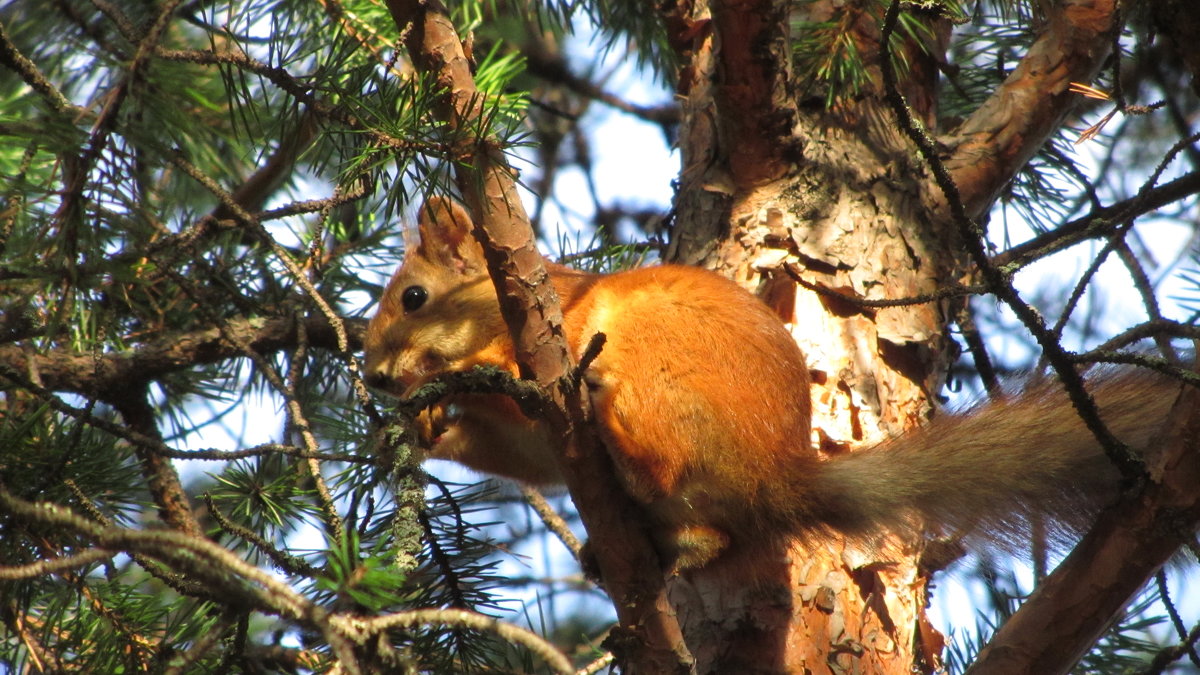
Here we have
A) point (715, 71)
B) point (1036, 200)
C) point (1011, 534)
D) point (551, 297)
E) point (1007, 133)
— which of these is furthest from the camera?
point (1036, 200)

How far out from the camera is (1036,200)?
10.1 ft

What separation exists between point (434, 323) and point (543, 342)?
85 cm

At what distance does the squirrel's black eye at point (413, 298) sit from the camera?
243 centimetres

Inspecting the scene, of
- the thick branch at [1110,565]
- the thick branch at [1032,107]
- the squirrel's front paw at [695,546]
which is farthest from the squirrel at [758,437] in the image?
the thick branch at [1032,107]

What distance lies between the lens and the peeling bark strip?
4.90 ft

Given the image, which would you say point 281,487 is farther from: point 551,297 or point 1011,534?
point 1011,534

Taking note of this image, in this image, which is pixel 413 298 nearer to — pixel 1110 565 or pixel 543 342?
pixel 543 342

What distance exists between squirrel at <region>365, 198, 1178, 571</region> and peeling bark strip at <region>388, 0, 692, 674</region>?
290 mm

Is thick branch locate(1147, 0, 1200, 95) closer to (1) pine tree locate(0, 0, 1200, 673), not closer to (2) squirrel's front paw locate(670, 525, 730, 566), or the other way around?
(1) pine tree locate(0, 0, 1200, 673)

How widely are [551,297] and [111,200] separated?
638 millimetres

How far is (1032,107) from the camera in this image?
239 centimetres

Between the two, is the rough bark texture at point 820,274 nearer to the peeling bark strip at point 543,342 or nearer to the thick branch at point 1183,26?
the peeling bark strip at point 543,342

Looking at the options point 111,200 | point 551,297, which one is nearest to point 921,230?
point 551,297

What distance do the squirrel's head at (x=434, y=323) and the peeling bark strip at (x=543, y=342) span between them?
0.57 meters
